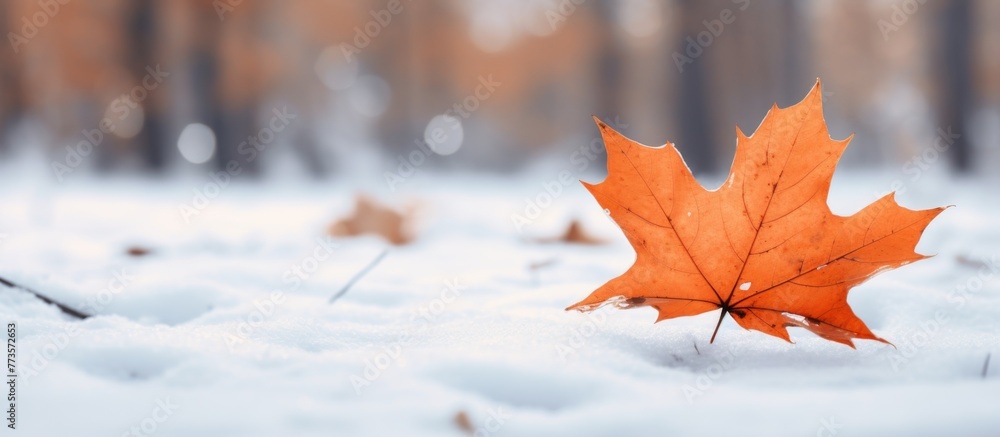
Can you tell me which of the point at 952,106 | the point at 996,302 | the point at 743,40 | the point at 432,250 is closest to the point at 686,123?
the point at 743,40

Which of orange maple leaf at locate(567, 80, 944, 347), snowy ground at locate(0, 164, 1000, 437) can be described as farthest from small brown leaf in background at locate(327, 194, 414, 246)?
orange maple leaf at locate(567, 80, 944, 347)

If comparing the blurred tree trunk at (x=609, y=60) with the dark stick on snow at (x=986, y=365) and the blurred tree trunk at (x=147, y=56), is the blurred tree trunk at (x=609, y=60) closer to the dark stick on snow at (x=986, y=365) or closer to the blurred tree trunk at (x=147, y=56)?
the blurred tree trunk at (x=147, y=56)

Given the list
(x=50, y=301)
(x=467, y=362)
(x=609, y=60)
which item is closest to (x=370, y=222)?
(x=50, y=301)

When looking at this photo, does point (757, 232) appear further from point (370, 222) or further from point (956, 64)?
point (956, 64)

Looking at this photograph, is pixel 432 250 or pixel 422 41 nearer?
pixel 432 250

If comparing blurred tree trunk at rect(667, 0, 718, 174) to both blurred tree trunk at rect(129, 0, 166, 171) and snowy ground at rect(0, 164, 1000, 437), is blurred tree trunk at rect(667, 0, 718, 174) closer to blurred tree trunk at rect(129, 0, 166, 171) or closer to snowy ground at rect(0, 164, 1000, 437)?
snowy ground at rect(0, 164, 1000, 437)

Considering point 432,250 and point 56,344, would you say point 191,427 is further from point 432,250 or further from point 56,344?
point 432,250
